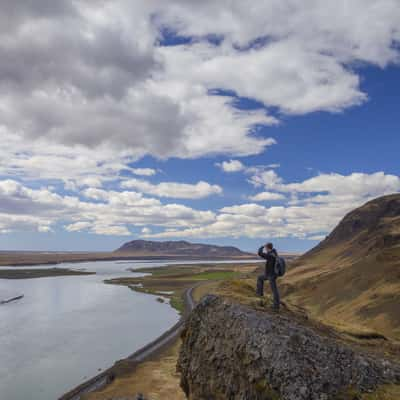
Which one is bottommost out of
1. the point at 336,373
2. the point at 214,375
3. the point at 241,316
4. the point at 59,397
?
the point at 59,397

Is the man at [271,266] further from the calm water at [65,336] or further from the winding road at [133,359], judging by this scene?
the calm water at [65,336]

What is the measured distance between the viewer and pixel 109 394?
37688 mm

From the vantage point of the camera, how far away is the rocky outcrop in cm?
1584

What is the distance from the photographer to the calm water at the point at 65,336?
45125 millimetres

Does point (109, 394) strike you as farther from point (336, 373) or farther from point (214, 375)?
point (336, 373)

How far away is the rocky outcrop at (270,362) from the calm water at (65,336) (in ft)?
90.0

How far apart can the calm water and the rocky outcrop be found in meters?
27.4

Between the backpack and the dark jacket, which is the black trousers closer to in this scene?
the dark jacket

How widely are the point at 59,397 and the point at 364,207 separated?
155 metres

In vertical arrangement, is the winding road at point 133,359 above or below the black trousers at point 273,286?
below

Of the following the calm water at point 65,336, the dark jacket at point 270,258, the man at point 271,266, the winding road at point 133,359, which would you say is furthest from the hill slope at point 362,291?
the calm water at point 65,336

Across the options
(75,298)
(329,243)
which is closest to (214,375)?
(75,298)

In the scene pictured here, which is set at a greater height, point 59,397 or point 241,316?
point 241,316

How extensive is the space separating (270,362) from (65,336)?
55424 millimetres
